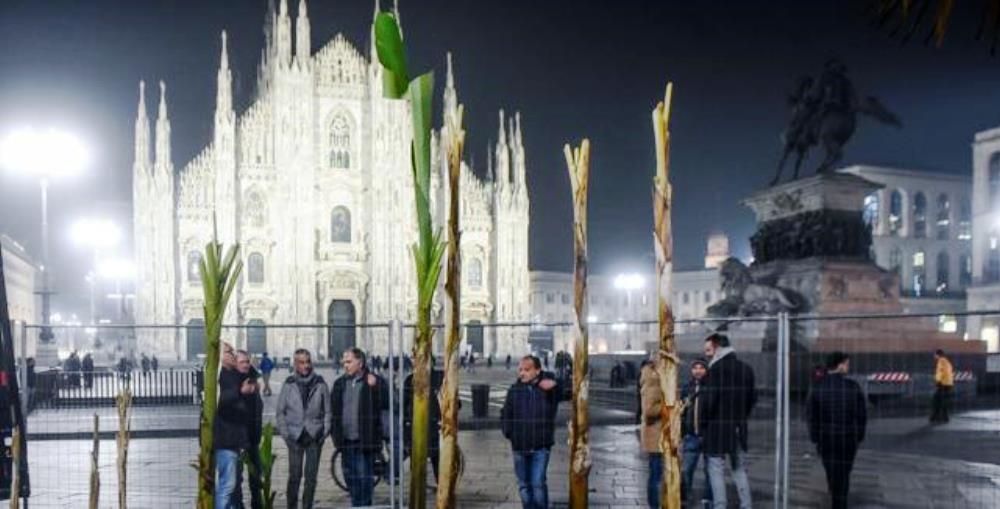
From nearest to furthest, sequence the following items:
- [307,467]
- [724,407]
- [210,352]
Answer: [210,352]
[724,407]
[307,467]

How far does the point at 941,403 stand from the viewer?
1565 cm

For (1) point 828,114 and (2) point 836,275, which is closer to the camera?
(2) point 836,275

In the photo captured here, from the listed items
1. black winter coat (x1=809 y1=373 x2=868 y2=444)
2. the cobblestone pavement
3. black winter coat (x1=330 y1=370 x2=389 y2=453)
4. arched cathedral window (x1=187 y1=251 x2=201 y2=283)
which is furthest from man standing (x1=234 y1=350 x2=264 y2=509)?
arched cathedral window (x1=187 y1=251 x2=201 y2=283)

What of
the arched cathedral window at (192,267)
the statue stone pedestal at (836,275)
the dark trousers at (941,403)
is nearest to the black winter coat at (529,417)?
the dark trousers at (941,403)

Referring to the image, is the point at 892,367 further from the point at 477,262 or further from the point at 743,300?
the point at 477,262

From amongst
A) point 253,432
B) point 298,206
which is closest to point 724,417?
point 253,432

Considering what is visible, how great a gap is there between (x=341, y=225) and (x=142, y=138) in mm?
14182

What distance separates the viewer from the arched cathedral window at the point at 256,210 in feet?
172

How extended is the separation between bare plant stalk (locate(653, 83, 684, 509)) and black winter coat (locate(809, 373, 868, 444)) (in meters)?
5.78

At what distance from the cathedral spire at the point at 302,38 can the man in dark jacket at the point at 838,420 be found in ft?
161

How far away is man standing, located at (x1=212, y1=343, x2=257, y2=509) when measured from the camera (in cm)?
747

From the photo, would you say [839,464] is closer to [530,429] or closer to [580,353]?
[530,429]

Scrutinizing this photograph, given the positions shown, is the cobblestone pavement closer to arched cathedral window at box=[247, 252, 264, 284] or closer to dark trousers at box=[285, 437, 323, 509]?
dark trousers at box=[285, 437, 323, 509]

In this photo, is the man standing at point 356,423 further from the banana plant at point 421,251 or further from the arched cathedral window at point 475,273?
the arched cathedral window at point 475,273
